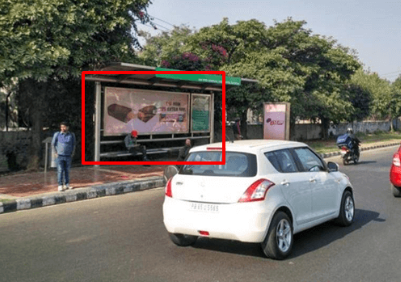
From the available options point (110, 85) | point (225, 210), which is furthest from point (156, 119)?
point (225, 210)

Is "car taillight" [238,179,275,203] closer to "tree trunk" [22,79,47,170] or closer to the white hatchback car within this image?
the white hatchback car

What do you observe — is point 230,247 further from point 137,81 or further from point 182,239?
point 137,81

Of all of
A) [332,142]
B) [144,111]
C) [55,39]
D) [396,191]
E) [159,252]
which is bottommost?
[159,252]

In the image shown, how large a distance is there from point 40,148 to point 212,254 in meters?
10.3

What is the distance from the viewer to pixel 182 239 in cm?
641

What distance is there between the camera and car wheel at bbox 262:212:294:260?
566 cm

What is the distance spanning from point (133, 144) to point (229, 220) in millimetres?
10787

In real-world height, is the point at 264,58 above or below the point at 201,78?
above

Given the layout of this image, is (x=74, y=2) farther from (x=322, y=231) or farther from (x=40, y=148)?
(x=322, y=231)

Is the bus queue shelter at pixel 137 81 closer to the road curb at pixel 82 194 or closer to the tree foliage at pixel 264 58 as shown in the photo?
the road curb at pixel 82 194

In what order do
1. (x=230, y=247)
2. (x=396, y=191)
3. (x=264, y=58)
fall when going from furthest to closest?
1. (x=264, y=58)
2. (x=396, y=191)
3. (x=230, y=247)

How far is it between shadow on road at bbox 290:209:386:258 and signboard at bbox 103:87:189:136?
30.9 ft

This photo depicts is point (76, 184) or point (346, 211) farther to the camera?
point (76, 184)

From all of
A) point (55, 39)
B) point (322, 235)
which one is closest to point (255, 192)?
point (322, 235)
